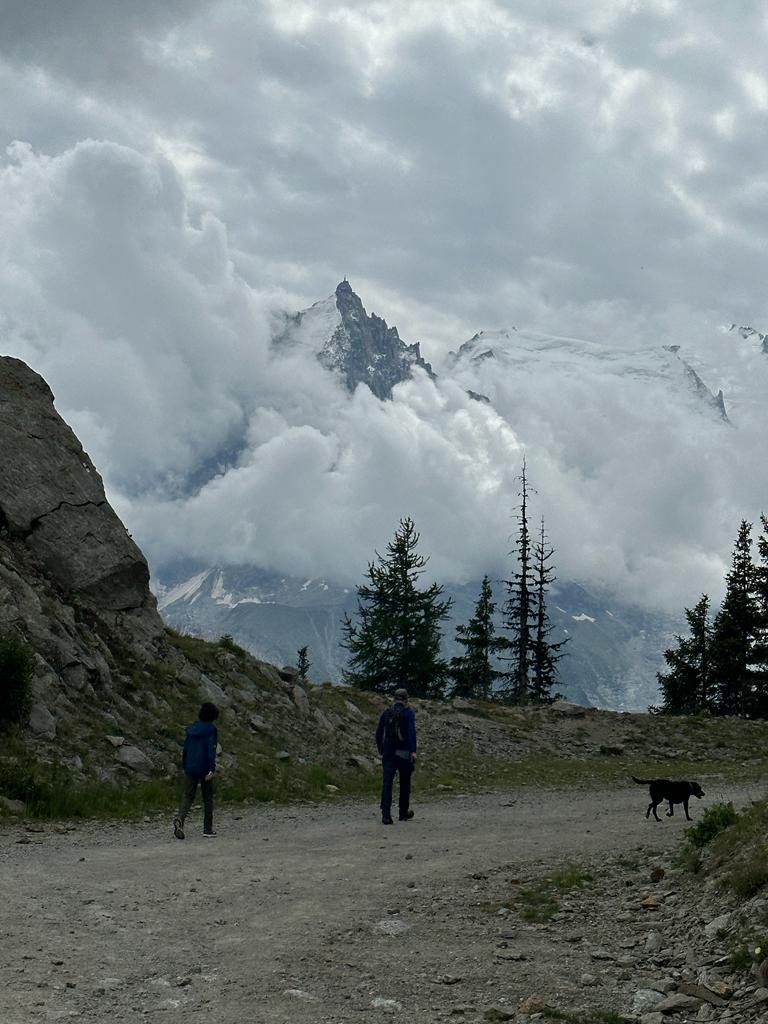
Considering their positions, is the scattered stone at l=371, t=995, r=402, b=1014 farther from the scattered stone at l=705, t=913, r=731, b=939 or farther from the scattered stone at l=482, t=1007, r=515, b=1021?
the scattered stone at l=705, t=913, r=731, b=939

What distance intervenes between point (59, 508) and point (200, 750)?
43.5ft

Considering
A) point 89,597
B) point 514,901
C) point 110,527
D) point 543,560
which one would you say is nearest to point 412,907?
point 514,901

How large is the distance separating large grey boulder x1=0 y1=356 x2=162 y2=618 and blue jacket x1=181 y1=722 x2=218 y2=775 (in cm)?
1097

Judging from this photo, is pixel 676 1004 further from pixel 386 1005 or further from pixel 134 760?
pixel 134 760

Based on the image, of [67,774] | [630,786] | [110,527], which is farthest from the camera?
[110,527]

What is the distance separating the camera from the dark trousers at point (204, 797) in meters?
16.6

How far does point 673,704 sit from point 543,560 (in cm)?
1487

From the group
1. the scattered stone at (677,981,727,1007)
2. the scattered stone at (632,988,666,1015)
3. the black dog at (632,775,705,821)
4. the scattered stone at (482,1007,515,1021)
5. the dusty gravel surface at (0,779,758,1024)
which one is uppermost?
the black dog at (632,775,705,821)

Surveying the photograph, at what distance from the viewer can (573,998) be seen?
24.6ft

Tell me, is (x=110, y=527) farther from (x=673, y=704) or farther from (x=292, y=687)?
(x=673, y=704)

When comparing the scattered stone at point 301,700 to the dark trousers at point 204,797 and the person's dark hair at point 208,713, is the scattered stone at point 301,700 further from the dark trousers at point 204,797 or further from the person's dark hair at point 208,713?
the dark trousers at point 204,797

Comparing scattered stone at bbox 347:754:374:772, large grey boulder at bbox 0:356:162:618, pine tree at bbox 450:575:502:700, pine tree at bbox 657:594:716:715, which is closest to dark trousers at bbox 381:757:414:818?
scattered stone at bbox 347:754:374:772

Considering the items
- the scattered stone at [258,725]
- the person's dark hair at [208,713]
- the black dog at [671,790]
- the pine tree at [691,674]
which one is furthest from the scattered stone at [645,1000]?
the pine tree at [691,674]

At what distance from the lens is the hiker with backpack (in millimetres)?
18922
